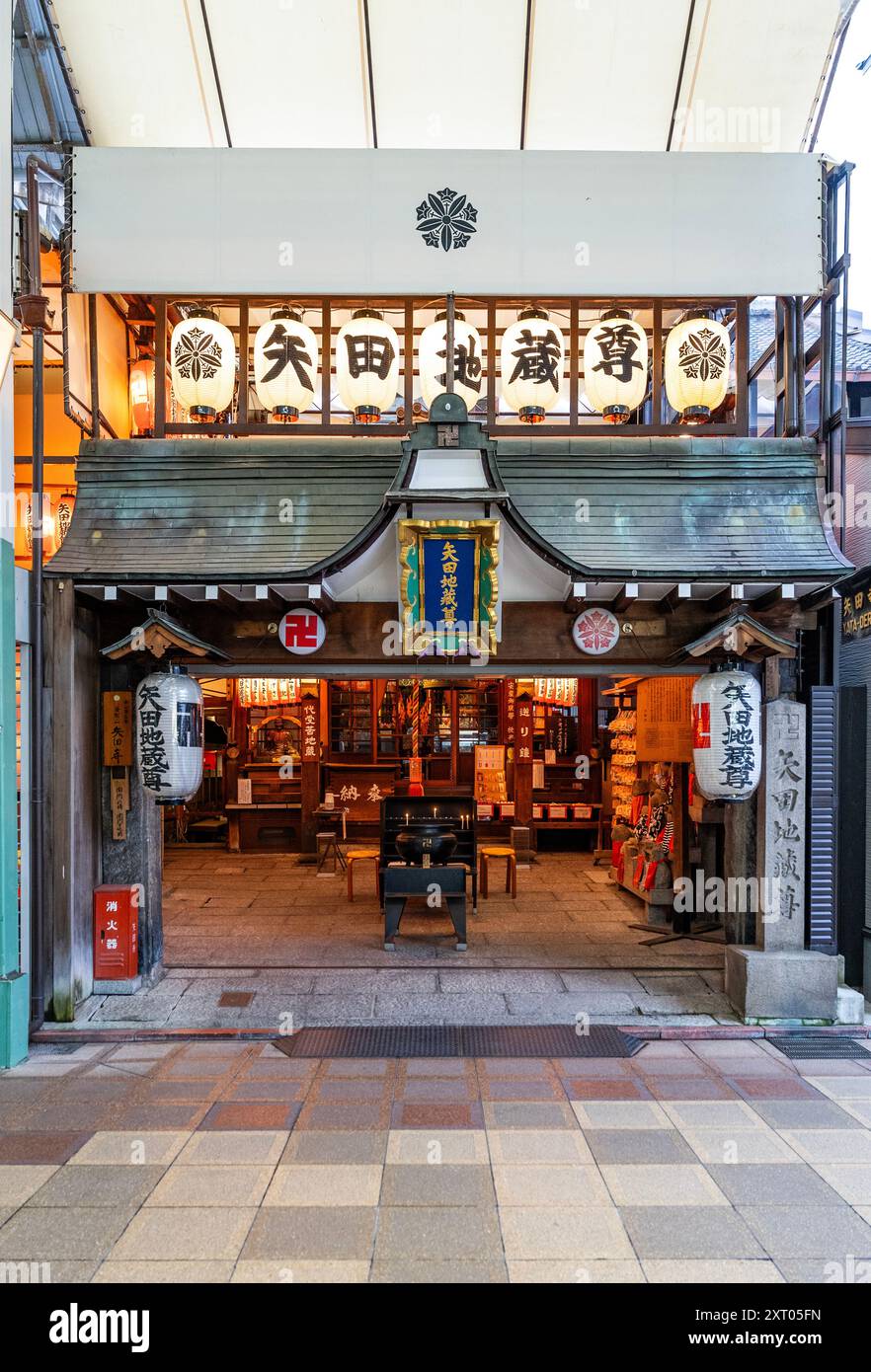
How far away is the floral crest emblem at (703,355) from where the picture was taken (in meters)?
8.80

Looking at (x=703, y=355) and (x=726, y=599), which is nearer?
(x=726, y=599)

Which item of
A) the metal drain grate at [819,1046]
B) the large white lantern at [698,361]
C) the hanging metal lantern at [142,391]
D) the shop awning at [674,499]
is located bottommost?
the metal drain grate at [819,1046]

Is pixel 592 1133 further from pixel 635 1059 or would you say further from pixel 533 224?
pixel 533 224

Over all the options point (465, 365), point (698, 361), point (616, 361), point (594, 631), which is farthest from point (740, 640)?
point (465, 365)

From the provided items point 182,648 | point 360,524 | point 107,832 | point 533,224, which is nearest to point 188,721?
point 182,648

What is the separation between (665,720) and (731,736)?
4085 millimetres

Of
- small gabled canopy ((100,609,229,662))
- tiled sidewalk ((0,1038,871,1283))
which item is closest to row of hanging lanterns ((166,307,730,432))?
small gabled canopy ((100,609,229,662))

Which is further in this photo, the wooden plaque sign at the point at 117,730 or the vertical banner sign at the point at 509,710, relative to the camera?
the vertical banner sign at the point at 509,710

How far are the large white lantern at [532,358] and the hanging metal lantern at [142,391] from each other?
601 centimetres

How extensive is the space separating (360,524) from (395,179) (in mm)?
3890

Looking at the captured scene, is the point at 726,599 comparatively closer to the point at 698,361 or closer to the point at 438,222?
the point at 698,361

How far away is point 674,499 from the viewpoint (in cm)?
909

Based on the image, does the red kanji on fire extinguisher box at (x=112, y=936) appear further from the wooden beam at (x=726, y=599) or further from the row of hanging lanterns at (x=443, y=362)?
the wooden beam at (x=726, y=599)

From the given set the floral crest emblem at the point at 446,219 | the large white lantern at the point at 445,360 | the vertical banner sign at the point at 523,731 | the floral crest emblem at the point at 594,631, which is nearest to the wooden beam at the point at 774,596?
the floral crest emblem at the point at 594,631
